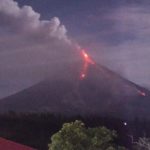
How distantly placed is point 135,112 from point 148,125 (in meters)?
0.63

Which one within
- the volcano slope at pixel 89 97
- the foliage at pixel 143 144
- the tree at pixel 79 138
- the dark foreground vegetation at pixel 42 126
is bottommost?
the tree at pixel 79 138

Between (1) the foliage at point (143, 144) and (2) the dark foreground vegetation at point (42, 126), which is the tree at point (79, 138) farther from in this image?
(2) the dark foreground vegetation at point (42, 126)

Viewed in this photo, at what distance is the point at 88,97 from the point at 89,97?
0.19 ft

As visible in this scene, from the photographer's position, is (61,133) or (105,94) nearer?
(61,133)

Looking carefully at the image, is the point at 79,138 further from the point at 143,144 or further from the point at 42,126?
the point at 42,126

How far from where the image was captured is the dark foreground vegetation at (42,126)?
51.9 feet

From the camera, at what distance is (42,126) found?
1609 centimetres

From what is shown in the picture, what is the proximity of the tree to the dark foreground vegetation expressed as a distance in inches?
149

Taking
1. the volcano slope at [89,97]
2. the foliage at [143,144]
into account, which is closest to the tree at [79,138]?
the foliage at [143,144]

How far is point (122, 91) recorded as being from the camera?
16688mm

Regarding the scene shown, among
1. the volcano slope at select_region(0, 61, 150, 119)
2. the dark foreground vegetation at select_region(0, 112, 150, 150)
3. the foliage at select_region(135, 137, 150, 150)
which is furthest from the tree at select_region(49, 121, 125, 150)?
the volcano slope at select_region(0, 61, 150, 119)

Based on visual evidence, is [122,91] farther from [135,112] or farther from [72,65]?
[72,65]

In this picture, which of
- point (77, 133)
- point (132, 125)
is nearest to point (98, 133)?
point (77, 133)

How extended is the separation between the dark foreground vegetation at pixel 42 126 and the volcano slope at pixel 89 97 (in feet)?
0.80
